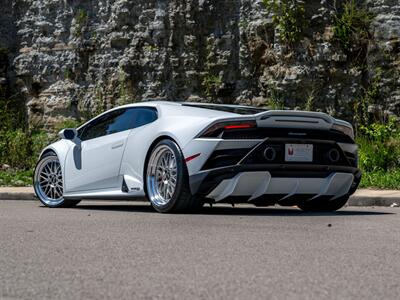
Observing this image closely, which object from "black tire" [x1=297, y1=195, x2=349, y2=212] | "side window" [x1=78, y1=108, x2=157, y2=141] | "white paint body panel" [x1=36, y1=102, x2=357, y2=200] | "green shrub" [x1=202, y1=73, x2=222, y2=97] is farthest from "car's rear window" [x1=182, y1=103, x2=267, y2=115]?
"green shrub" [x1=202, y1=73, x2=222, y2=97]

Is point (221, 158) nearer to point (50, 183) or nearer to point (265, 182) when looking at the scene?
point (265, 182)

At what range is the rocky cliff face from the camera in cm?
1748

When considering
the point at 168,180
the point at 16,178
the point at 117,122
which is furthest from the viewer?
the point at 16,178

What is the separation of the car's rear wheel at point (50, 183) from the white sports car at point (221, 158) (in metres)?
0.62

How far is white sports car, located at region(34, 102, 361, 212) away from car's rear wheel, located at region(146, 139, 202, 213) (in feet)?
0.03

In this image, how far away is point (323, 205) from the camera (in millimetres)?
10070

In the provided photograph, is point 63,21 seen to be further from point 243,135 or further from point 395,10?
point 243,135

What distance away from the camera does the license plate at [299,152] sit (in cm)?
898

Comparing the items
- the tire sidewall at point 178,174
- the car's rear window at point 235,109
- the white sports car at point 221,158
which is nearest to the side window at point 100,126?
the white sports car at point 221,158

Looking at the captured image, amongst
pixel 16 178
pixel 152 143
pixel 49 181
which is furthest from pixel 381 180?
A: pixel 16 178

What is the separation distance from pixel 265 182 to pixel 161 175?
115cm

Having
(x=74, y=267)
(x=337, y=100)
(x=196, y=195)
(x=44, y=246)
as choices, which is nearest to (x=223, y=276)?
(x=74, y=267)

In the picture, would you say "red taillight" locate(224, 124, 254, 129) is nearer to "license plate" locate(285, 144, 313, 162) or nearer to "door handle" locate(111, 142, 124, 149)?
"license plate" locate(285, 144, 313, 162)

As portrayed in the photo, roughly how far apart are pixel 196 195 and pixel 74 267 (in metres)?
3.63
